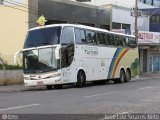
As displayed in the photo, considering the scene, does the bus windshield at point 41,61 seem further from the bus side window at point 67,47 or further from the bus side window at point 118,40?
the bus side window at point 118,40

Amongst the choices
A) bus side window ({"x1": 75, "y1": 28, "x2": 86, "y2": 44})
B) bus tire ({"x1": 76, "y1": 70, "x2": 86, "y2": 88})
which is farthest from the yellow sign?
bus tire ({"x1": 76, "y1": 70, "x2": 86, "y2": 88})

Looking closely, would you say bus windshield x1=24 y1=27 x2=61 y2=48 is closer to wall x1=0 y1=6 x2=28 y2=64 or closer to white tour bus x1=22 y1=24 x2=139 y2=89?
white tour bus x1=22 y1=24 x2=139 y2=89

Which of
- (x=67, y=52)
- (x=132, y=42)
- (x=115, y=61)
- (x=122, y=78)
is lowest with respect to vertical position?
(x=122, y=78)

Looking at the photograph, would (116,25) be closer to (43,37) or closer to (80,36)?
(80,36)

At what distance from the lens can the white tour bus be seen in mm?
26828

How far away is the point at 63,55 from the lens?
27094 millimetres

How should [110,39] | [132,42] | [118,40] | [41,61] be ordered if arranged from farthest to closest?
[132,42] → [118,40] → [110,39] → [41,61]

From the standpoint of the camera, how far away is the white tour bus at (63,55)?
1056 inches

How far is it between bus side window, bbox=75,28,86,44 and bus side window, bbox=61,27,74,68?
0.62m

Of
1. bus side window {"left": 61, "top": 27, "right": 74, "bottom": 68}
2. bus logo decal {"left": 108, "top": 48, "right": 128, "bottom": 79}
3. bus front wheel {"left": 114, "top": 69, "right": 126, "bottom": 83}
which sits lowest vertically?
bus front wheel {"left": 114, "top": 69, "right": 126, "bottom": 83}

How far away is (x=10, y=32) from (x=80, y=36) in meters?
9.89

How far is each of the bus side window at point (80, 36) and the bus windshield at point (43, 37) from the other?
1796mm

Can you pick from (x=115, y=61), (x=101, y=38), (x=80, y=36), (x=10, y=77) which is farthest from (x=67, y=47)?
(x=115, y=61)

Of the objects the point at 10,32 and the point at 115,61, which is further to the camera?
the point at 10,32
